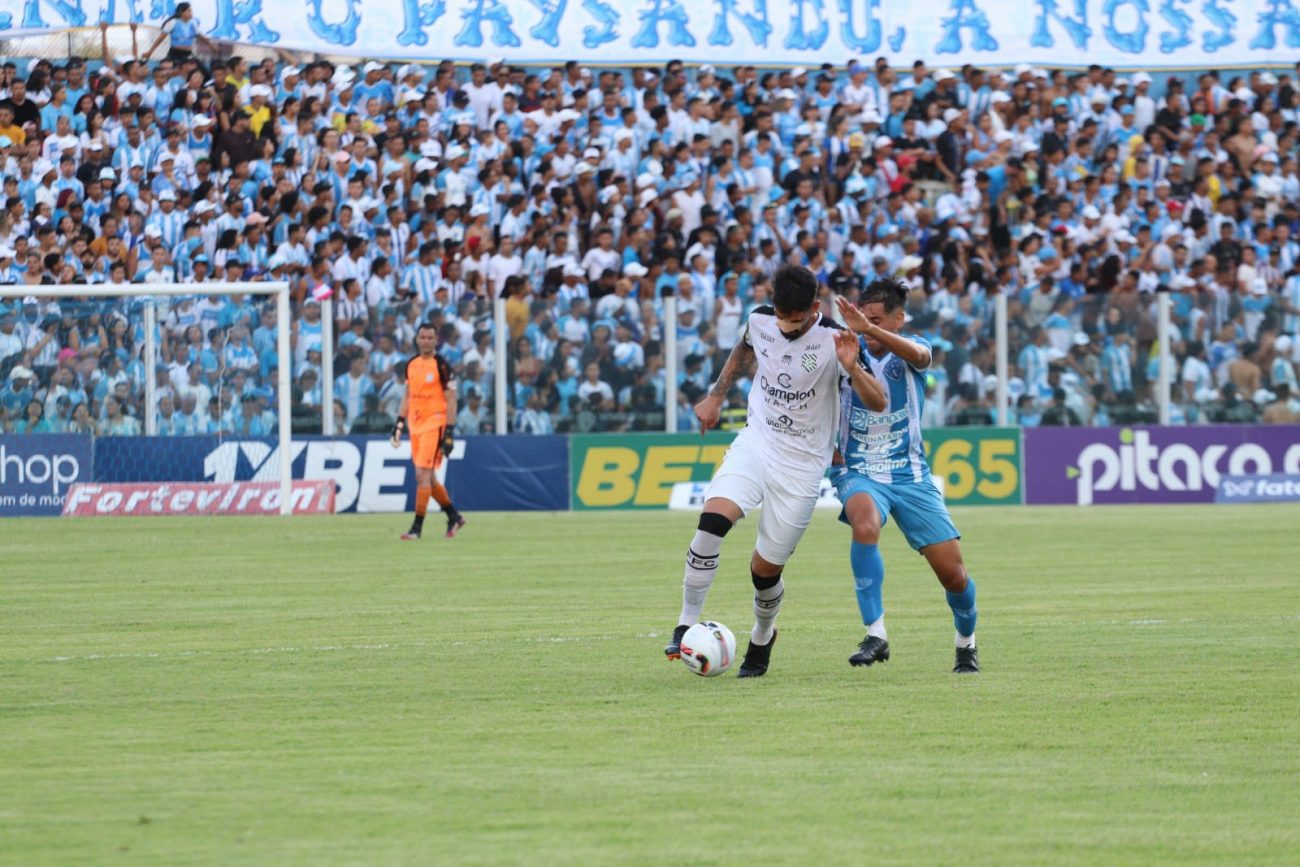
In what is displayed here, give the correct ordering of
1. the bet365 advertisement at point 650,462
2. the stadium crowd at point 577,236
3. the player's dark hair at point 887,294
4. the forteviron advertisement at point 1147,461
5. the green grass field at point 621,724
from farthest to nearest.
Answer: the forteviron advertisement at point 1147,461 < the bet365 advertisement at point 650,462 < the stadium crowd at point 577,236 < the player's dark hair at point 887,294 < the green grass field at point 621,724

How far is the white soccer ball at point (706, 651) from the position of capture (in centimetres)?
910

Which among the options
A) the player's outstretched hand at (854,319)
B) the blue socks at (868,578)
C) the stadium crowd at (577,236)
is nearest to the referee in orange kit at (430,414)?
the stadium crowd at (577,236)

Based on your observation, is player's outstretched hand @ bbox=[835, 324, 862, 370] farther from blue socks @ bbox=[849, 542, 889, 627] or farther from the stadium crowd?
the stadium crowd

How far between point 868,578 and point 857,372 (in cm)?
123

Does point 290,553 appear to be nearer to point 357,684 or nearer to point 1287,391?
point 357,684

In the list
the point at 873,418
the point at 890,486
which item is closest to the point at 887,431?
the point at 873,418

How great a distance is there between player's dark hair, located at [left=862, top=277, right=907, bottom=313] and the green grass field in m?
1.83

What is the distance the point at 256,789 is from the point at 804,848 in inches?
76.8

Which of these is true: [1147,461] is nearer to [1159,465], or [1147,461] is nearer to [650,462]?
[1159,465]

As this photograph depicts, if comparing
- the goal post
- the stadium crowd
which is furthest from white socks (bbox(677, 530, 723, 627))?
the stadium crowd

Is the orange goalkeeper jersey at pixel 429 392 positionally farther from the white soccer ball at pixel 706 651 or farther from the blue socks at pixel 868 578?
the white soccer ball at pixel 706 651

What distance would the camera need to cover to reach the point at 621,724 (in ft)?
25.7

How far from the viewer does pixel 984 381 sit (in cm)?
2528

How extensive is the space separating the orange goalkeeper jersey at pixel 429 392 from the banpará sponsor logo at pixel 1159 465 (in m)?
9.46
